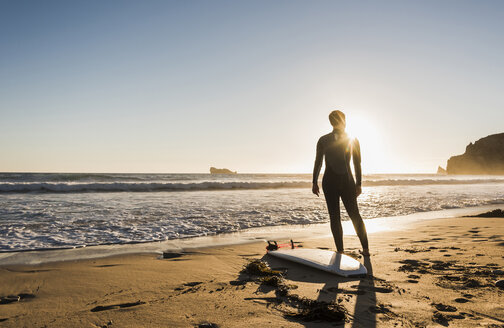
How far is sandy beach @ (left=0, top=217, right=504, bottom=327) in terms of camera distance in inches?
93.3

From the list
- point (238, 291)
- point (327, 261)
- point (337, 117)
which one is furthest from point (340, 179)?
point (238, 291)

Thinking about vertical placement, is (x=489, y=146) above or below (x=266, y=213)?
above

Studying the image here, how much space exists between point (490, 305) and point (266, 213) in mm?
7102

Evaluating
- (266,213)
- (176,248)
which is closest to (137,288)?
(176,248)

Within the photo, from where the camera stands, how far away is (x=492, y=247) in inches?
187

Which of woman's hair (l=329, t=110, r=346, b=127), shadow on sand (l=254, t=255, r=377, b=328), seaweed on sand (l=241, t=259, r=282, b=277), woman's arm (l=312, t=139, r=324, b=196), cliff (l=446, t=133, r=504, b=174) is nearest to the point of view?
shadow on sand (l=254, t=255, r=377, b=328)

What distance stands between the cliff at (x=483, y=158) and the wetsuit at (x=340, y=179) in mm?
108672

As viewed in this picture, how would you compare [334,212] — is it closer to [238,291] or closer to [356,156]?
[356,156]

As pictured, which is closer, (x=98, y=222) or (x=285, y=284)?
(x=285, y=284)

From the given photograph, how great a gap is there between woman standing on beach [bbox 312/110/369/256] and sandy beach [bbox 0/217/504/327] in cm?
47

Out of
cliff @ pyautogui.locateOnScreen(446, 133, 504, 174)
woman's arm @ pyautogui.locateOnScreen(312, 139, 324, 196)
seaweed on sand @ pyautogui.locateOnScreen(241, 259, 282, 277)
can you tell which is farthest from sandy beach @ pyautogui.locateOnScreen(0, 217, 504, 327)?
cliff @ pyautogui.locateOnScreen(446, 133, 504, 174)

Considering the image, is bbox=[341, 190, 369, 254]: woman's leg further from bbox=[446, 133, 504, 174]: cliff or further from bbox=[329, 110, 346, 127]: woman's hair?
bbox=[446, 133, 504, 174]: cliff

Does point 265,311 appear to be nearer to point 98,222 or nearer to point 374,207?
point 98,222

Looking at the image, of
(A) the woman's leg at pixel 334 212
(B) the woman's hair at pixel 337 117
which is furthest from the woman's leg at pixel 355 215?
(B) the woman's hair at pixel 337 117
